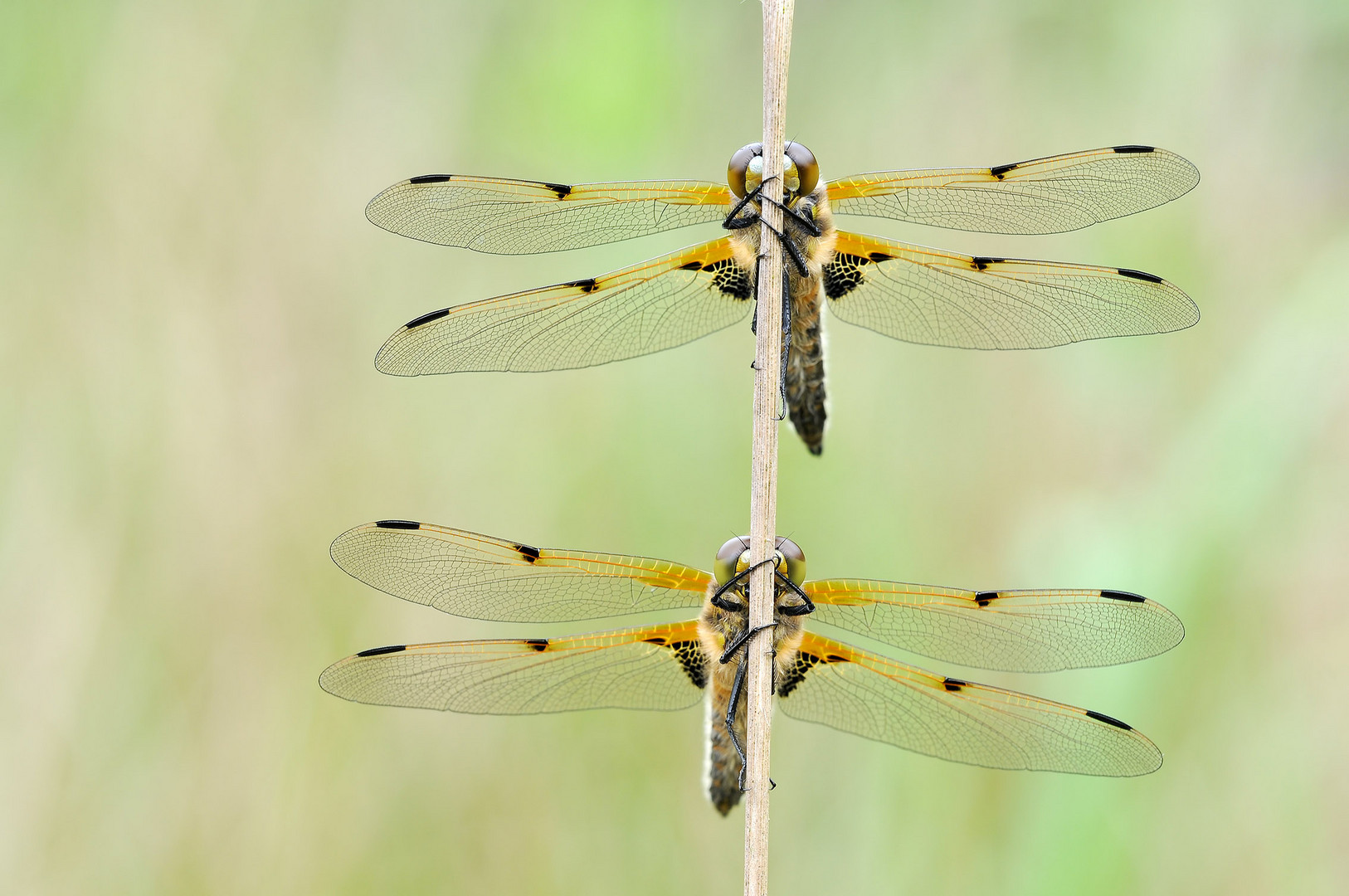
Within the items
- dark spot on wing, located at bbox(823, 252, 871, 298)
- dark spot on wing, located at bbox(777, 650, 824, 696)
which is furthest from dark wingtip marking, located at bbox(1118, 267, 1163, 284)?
dark spot on wing, located at bbox(777, 650, 824, 696)

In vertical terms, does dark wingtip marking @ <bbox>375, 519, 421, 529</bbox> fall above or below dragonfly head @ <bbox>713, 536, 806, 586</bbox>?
above

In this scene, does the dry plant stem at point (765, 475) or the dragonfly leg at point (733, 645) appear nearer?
the dry plant stem at point (765, 475)

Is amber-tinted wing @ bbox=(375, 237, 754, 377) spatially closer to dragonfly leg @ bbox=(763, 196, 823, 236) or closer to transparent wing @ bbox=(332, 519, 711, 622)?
dragonfly leg @ bbox=(763, 196, 823, 236)

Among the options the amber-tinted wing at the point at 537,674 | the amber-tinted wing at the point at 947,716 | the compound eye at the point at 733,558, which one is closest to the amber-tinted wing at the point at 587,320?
the compound eye at the point at 733,558

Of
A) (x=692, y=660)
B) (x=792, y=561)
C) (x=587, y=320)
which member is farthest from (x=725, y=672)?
(x=587, y=320)

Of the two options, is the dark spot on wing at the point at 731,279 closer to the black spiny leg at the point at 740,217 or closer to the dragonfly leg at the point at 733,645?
the black spiny leg at the point at 740,217

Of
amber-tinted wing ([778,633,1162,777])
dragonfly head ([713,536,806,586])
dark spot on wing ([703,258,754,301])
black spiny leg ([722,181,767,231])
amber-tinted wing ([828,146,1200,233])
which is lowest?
amber-tinted wing ([778,633,1162,777])

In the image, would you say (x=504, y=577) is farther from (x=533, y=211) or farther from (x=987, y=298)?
(x=987, y=298)
